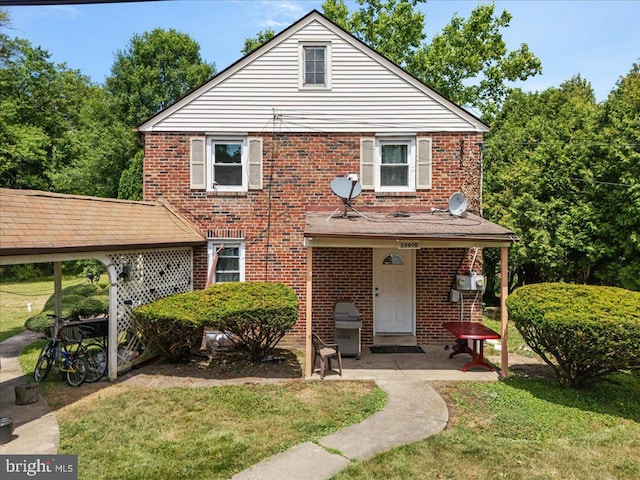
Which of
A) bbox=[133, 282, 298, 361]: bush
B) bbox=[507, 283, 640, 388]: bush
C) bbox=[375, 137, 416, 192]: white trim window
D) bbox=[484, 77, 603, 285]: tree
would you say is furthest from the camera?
bbox=[484, 77, 603, 285]: tree

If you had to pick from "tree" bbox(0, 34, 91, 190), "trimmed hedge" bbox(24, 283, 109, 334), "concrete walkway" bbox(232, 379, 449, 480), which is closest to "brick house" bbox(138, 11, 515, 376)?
"trimmed hedge" bbox(24, 283, 109, 334)

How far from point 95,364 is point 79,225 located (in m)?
2.67

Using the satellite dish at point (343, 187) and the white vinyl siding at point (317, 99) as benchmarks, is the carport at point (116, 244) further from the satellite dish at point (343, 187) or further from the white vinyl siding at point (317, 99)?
the satellite dish at point (343, 187)

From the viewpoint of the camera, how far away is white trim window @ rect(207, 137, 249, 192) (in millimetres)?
10164

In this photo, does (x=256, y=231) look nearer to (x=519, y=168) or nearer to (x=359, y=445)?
(x=359, y=445)

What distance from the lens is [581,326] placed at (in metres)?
6.05

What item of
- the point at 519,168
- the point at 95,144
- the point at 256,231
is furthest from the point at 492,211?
the point at 95,144

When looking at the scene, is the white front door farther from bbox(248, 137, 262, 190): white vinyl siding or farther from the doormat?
bbox(248, 137, 262, 190): white vinyl siding

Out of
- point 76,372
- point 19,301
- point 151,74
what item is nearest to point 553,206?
point 76,372

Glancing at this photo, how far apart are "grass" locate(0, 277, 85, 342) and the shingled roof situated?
20.3 feet

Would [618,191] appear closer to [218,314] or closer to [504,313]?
[504,313]

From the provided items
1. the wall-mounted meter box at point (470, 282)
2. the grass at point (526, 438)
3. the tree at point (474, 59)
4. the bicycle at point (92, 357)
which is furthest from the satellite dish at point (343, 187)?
the tree at point (474, 59)

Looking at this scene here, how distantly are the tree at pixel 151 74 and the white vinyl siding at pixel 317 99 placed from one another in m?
19.1

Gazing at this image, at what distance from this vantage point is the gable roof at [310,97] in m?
10.0
